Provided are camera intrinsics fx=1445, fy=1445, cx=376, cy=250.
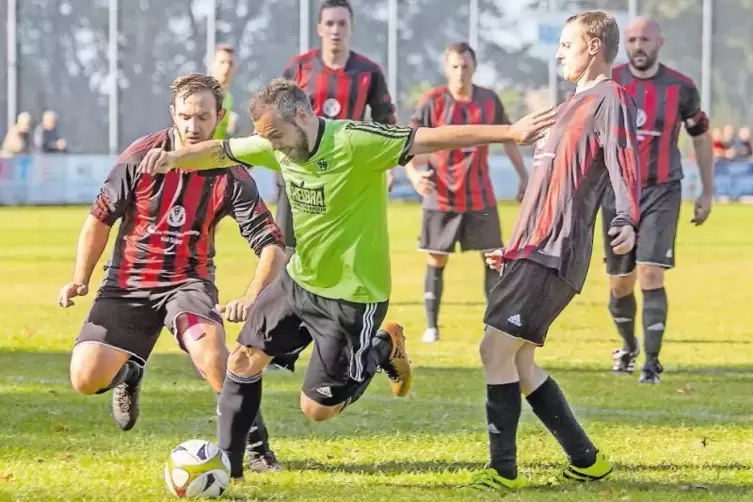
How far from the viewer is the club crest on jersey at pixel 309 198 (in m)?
5.62

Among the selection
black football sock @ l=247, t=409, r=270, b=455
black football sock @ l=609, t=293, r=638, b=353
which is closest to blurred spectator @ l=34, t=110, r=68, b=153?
black football sock @ l=609, t=293, r=638, b=353

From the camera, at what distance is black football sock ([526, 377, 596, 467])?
569 cm

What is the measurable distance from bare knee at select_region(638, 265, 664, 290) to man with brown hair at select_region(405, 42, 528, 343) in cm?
190

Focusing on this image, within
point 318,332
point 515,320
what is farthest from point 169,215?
point 515,320

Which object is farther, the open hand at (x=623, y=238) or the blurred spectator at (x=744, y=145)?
the blurred spectator at (x=744, y=145)

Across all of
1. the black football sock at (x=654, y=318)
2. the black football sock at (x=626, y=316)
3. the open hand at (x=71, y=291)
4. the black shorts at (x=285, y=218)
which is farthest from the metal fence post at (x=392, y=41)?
the open hand at (x=71, y=291)

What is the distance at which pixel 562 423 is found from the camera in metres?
5.69

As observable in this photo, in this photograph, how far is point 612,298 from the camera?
30.1 feet

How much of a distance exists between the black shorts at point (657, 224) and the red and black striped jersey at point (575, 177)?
3152 millimetres

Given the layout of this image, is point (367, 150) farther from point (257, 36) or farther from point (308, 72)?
point (257, 36)

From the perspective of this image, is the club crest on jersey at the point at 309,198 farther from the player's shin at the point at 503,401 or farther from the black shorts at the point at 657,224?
the black shorts at the point at 657,224

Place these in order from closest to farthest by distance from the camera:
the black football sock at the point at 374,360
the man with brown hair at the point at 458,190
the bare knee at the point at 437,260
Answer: the black football sock at the point at 374,360, the man with brown hair at the point at 458,190, the bare knee at the point at 437,260

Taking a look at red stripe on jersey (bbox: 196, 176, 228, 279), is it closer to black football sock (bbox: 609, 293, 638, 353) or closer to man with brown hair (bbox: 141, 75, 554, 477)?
man with brown hair (bbox: 141, 75, 554, 477)

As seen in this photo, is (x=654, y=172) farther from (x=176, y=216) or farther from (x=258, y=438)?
(x=258, y=438)
